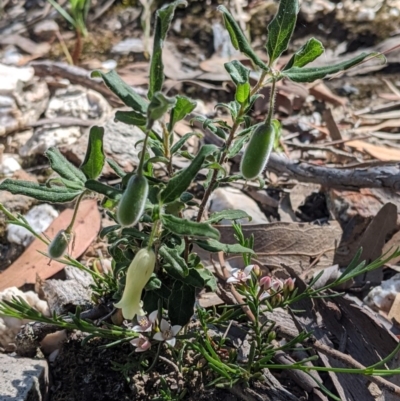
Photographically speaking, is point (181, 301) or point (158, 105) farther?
point (181, 301)

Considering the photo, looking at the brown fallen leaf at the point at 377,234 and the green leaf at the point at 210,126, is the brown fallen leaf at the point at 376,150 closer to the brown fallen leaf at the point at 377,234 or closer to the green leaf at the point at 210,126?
the brown fallen leaf at the point at 377,234

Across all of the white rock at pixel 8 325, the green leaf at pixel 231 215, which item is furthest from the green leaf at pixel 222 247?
the white rock at pixel 8 325

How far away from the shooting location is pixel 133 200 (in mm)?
1246

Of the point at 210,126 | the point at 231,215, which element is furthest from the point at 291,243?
the point at 210,126

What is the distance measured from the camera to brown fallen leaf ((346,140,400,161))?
2836 millimetres

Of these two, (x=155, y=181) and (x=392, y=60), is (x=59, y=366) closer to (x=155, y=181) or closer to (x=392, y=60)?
(x=155, y=181)

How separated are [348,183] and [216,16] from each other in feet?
5.92

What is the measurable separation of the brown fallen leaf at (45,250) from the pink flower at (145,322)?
2.22ft

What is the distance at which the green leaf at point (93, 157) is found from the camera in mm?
1473

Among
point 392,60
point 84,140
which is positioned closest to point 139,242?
point 84,140

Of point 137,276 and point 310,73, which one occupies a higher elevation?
point 310,73

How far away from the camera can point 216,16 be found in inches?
148

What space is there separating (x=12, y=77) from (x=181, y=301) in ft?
5.95

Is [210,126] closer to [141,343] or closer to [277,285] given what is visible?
[277,285]
